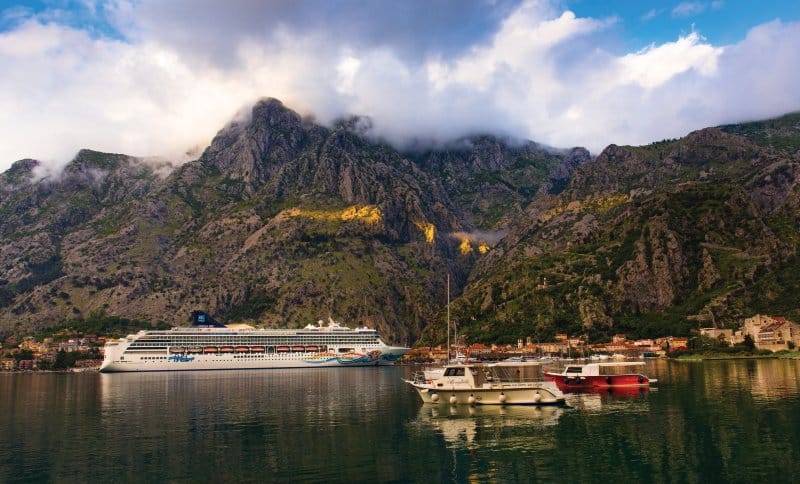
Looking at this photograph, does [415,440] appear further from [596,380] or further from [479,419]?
[596,380]

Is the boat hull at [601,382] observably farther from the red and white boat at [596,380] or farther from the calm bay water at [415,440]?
the calm bay water at [415,440]

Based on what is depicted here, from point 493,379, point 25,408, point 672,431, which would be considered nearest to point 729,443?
point 672,431

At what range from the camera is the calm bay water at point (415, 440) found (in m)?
41.0

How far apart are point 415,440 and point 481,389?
25281mm

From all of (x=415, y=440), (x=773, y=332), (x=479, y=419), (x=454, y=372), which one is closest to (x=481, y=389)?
(x=454, y=372)

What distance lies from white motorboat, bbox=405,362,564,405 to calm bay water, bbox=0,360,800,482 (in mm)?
2411

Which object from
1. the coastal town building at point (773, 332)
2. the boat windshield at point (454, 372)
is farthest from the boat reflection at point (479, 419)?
the coastal town building at point (773, 332)

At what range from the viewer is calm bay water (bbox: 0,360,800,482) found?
135 ft

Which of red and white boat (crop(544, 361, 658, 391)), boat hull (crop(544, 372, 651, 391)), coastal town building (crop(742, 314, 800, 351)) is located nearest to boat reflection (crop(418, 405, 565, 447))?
boat hull (crop(544, 372, 651, 391))

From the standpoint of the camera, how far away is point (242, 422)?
67.0 m

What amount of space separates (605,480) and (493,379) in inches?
1692

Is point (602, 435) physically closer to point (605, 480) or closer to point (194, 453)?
point (605, 480)

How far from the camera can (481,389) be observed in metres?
77.2

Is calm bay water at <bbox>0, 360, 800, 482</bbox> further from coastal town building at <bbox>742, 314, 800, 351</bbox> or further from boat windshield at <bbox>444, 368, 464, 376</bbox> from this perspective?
coastal town building at <bbox>742, 314, 800, 351</bbox>
